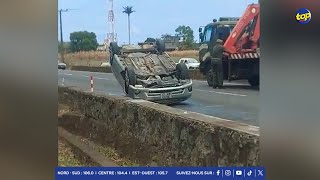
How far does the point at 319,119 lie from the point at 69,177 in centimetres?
138

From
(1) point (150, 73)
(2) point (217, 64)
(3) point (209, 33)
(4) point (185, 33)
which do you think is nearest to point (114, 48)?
(1) point (150, 73)

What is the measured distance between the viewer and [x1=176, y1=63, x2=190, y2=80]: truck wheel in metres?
3.21

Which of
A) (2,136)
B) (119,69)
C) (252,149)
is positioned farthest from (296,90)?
(2,136)

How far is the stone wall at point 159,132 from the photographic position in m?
2.82

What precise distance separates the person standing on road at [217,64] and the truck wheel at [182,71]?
193 millimetres

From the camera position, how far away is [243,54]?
340 cm

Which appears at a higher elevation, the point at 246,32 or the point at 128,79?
the point at 246,32

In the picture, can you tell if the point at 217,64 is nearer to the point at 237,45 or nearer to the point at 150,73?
the point at 237,45

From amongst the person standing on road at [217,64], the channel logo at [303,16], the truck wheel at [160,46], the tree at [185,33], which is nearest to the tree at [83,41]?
the truck wheel at [160,46]

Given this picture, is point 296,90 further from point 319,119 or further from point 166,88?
point 166,88

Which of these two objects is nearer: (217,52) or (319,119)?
(319,119)

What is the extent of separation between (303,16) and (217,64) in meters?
0.97

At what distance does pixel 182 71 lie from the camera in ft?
10.6

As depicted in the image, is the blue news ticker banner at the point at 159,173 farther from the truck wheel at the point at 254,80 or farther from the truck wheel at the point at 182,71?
the truck wheel at the point at 182,71
